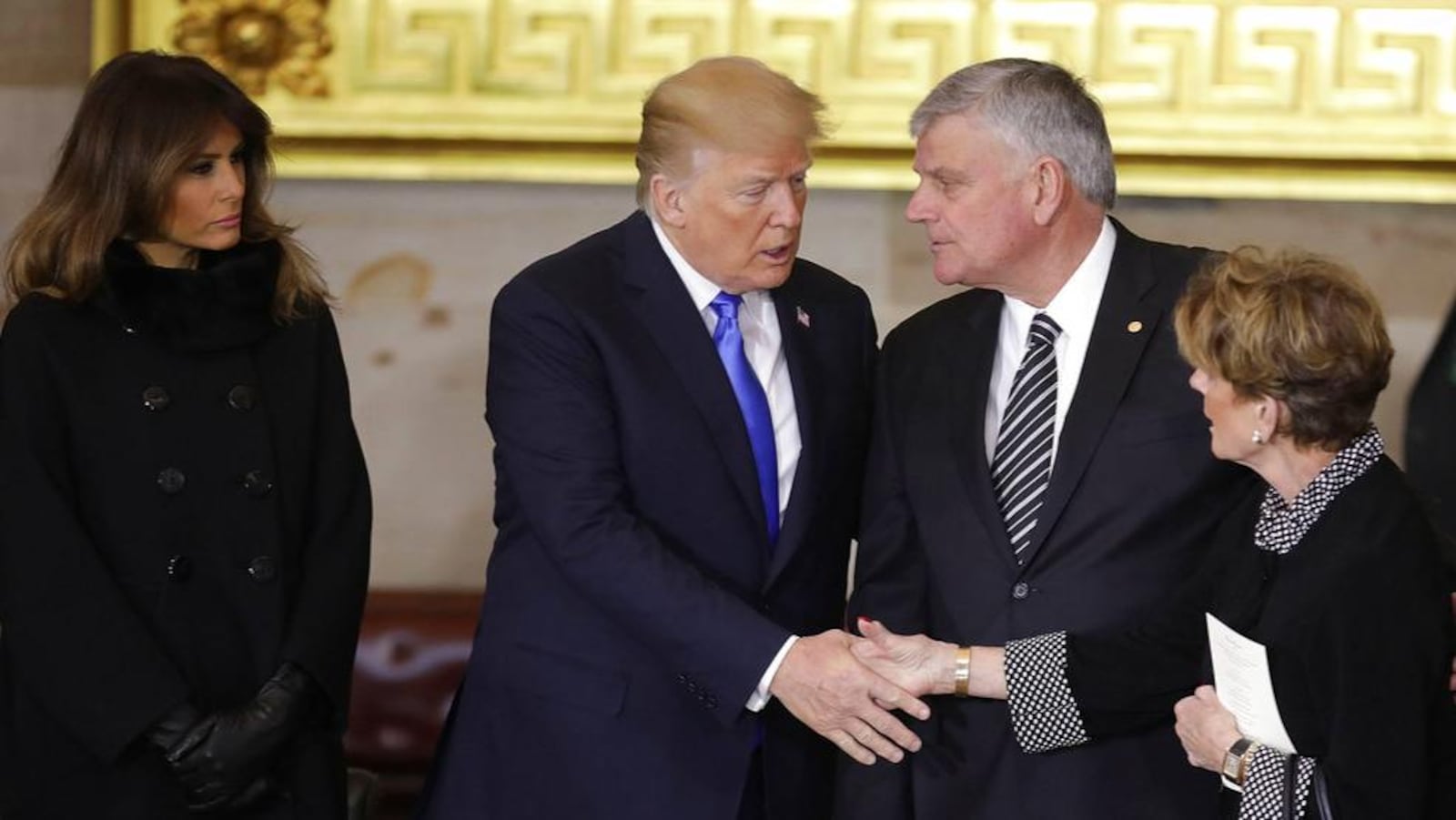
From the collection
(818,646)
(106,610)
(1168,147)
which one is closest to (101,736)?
(106,610)

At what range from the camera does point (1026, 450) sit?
10.7 ft

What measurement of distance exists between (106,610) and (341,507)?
16.9 inches

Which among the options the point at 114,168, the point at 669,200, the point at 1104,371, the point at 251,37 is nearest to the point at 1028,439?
the point at 1104,371

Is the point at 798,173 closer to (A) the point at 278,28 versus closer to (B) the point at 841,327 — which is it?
(B) the point at 841,327

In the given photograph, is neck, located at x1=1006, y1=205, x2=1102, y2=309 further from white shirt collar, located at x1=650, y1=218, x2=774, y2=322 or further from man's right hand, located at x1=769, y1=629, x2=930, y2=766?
man's right hand, located at x1=769, y1=629, x2=930, y2=766

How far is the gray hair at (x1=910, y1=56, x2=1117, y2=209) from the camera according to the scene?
132 inches

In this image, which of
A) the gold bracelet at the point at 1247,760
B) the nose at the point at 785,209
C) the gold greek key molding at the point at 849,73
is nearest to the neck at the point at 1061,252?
the nose at the point at 785,209

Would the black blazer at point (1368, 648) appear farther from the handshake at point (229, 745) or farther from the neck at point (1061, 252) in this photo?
the handshake at point (229, 745)

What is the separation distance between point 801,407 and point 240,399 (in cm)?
86

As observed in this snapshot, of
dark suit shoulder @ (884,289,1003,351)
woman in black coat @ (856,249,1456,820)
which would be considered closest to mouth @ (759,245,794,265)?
dark suit shoulder @ (884,289,1003,351)

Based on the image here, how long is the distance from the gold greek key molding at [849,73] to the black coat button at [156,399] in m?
1.67

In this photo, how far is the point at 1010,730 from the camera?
3.22 meters

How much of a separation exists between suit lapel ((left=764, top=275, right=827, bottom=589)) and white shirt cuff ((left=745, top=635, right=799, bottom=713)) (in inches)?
5.2

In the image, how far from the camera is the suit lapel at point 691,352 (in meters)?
3.32
